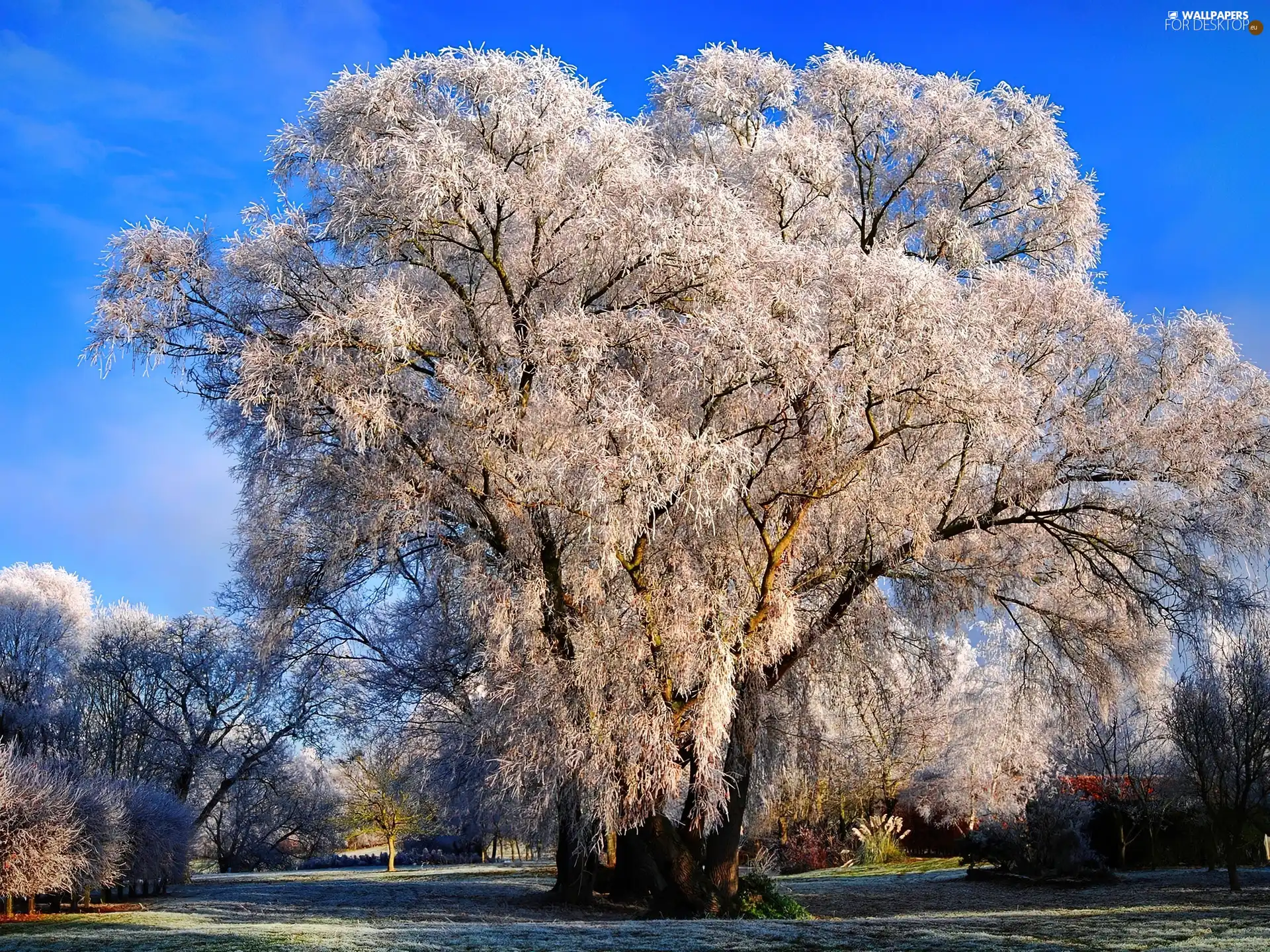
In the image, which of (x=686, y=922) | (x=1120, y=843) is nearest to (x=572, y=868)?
(x=686, y=922)

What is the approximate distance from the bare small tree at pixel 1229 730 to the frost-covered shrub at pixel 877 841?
471 inches

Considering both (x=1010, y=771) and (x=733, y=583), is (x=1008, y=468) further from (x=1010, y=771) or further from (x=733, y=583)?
(x=1010, y=771)

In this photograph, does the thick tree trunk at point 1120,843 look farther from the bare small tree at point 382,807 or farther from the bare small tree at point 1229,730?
the bare small tree at point 382,807

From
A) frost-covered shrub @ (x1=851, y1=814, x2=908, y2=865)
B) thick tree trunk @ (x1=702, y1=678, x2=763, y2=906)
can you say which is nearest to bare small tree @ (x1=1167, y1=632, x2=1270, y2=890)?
thick tree trunk @ (x1=702, y1=678, x2=763, y2=906)

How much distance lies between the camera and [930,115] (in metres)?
15.6

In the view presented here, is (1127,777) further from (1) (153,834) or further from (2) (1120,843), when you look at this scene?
(1) (153,834)

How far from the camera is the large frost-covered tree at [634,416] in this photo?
11047 millimetres

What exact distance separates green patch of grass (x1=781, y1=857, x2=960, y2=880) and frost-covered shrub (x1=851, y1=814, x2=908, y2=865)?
322 mm

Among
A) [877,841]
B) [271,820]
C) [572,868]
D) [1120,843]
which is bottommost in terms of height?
[271,820]

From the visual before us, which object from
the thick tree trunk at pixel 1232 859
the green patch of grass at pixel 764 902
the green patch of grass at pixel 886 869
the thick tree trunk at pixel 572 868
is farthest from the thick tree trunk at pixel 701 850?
the green patch of grass at pixel 886 869

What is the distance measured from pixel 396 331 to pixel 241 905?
1032 cm

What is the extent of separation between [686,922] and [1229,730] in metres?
9.34

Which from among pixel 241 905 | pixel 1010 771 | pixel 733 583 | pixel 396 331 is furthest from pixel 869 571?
pixel 1010 771

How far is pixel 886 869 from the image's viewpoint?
24.8 metres
